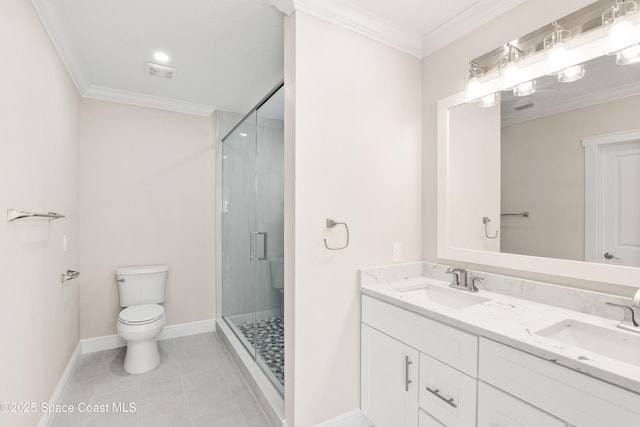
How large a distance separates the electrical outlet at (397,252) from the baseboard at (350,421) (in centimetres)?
96

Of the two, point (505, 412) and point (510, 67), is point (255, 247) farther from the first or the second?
point (510, 67)

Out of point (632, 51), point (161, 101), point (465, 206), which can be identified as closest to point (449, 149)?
point (465, 206)

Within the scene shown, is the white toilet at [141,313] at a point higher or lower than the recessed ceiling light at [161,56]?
lower

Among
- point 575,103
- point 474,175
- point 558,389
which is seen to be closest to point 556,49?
point 575,103

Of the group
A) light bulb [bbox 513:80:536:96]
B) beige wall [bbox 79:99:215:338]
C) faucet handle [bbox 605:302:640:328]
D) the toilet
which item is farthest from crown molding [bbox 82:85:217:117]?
faucet handle [bbox 605:302:640:328]

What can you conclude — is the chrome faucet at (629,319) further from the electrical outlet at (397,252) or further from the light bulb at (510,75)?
the light bulb at (510,75)

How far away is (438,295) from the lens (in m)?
1.84

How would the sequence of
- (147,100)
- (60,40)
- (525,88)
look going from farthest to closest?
(147,100) < (60,40) < (525,88)

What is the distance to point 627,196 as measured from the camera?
125cm

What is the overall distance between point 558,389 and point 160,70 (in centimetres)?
308

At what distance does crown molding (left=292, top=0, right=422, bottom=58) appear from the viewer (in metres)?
1.66

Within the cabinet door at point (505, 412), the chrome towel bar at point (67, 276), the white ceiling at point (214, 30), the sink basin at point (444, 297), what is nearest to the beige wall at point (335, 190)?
the white ceiling at point (214, 30)

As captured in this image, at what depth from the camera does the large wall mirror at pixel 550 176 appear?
1.27m

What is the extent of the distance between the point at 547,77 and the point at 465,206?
0.79 meters
